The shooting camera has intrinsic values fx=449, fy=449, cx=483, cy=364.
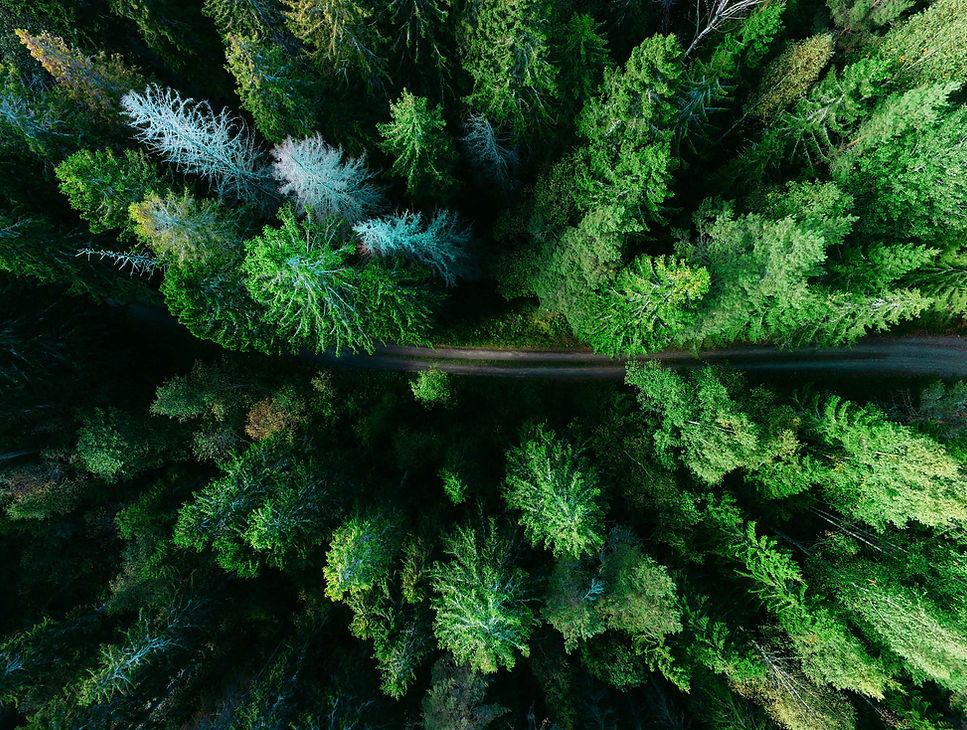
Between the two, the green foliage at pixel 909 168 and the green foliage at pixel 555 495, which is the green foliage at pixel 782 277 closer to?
the green foliage at pixel 909 168

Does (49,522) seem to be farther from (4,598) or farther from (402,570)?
(402,570)

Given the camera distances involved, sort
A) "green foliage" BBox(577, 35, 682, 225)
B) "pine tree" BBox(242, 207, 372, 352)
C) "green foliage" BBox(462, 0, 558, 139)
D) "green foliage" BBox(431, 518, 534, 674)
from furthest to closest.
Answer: "green foliage" BBox(431, 518, 534, 674) < "pine tree" BBox(242, 207, 372, 352) < "green foliage" BBox(462, 0, 558, 139) < "green foliage" BBox(577, 35, 682, 225)

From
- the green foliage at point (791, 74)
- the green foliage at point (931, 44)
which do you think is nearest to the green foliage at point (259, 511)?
the green foliage at point (791, 74)

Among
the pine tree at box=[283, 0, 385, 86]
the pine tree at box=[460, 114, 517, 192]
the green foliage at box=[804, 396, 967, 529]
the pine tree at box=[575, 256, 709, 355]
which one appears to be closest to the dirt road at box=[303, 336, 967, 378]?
the pine tree at box=[575, 256, 709, 355]

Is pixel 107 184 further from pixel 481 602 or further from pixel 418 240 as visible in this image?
pixel 481 602

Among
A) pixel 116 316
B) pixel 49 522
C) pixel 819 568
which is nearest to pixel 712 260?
pixel 819 568

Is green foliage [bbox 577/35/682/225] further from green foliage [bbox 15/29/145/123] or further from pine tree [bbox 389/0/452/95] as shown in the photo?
green foliage [bbox 15/29/145/123]
